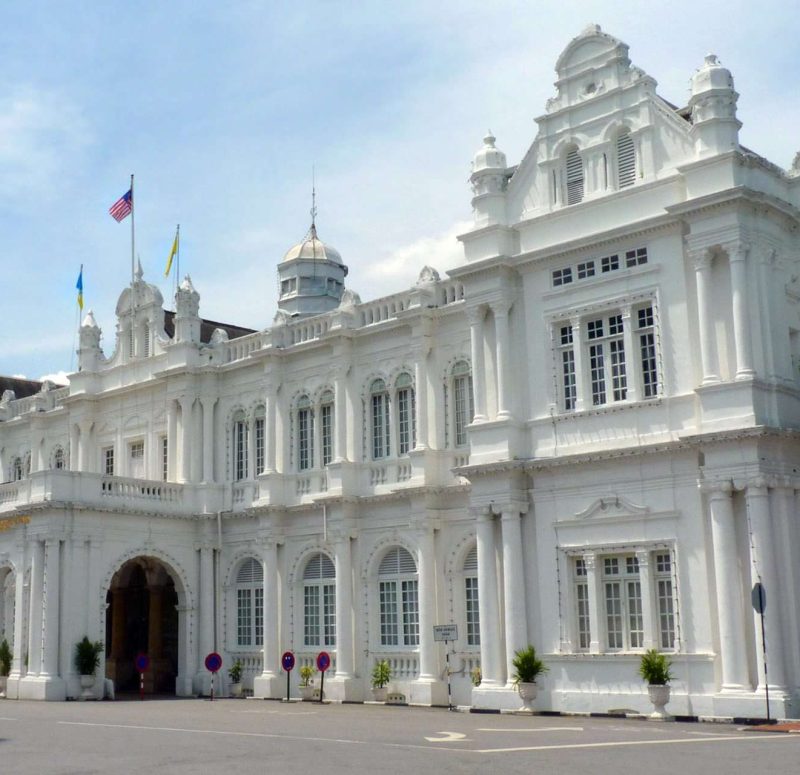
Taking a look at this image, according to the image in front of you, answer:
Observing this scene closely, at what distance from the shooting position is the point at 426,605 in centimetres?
2736

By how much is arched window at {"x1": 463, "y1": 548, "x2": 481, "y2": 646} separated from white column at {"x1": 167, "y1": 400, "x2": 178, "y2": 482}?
1049 centimetres

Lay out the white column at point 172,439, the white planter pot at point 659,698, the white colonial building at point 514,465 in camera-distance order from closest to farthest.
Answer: the white planter pot at point 659,698
the white colonial building at point 514,465
the white column at point 172,439

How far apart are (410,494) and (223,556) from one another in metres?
7.76

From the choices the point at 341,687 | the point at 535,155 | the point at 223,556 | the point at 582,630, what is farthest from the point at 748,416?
the point at 223,556

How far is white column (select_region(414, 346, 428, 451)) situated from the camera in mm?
28203

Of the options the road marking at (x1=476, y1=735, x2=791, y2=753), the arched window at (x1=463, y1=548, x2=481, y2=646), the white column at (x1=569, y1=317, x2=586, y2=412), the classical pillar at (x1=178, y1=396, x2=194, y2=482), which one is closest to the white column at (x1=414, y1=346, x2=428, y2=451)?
the arched window at (x1=463, y1=548, x2=481, y2=646)

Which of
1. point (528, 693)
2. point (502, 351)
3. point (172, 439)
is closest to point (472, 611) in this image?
point (528, 693)

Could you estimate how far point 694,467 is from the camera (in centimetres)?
2230

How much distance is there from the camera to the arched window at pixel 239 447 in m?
33.3

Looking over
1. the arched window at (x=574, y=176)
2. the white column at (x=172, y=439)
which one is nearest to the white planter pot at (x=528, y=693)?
the arched window at (x=574, y=176)

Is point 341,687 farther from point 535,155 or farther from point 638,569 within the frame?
point 535,155

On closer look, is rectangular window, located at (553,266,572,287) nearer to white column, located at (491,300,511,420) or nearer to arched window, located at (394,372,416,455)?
white column, located at (491,300,511,420)

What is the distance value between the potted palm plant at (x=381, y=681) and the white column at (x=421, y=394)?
5.30 meters

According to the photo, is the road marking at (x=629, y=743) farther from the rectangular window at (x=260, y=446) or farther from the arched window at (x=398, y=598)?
the rectangular window at (x=260, y=446)
